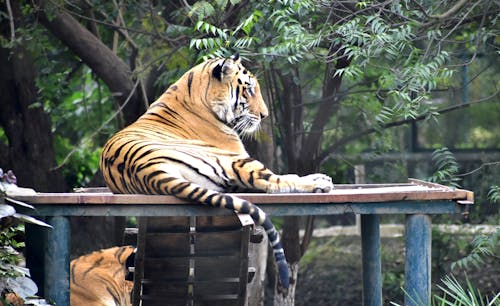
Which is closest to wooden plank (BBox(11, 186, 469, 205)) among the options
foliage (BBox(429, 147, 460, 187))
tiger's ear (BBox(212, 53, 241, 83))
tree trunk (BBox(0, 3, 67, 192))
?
tiger's ear (BBox(212, 53, 241, 83))

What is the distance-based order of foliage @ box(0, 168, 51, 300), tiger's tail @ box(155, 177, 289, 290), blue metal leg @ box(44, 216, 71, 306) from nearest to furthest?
1. foliage @ box(0, 168, 51, 300)
2. tiger's tail @ box(155, 177, 289, 290)
3. blue metal leg @ box(44, 216, 71, 306)

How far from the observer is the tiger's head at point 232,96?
573cm

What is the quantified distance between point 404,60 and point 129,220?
5.27 m

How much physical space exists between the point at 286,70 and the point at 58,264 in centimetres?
291

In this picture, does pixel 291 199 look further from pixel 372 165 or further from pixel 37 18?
pixel 372 165

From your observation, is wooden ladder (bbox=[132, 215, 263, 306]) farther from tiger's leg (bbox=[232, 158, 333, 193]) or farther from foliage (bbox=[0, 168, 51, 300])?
foliage (bbox=[0, 168, 51, 300])

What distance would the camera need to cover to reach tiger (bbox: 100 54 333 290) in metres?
4.87

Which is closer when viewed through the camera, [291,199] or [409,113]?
[291,199]

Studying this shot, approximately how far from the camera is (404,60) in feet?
23.2

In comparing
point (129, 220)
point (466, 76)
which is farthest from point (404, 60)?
point (129, 220)

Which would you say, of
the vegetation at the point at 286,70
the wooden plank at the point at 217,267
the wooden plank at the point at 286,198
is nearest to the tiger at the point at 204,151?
the wooden plank at the point at 286,198

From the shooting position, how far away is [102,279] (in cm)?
612

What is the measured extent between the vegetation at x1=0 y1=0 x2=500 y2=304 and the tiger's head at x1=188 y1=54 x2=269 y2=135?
1.61 feet

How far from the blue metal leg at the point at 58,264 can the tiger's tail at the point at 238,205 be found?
645mm
